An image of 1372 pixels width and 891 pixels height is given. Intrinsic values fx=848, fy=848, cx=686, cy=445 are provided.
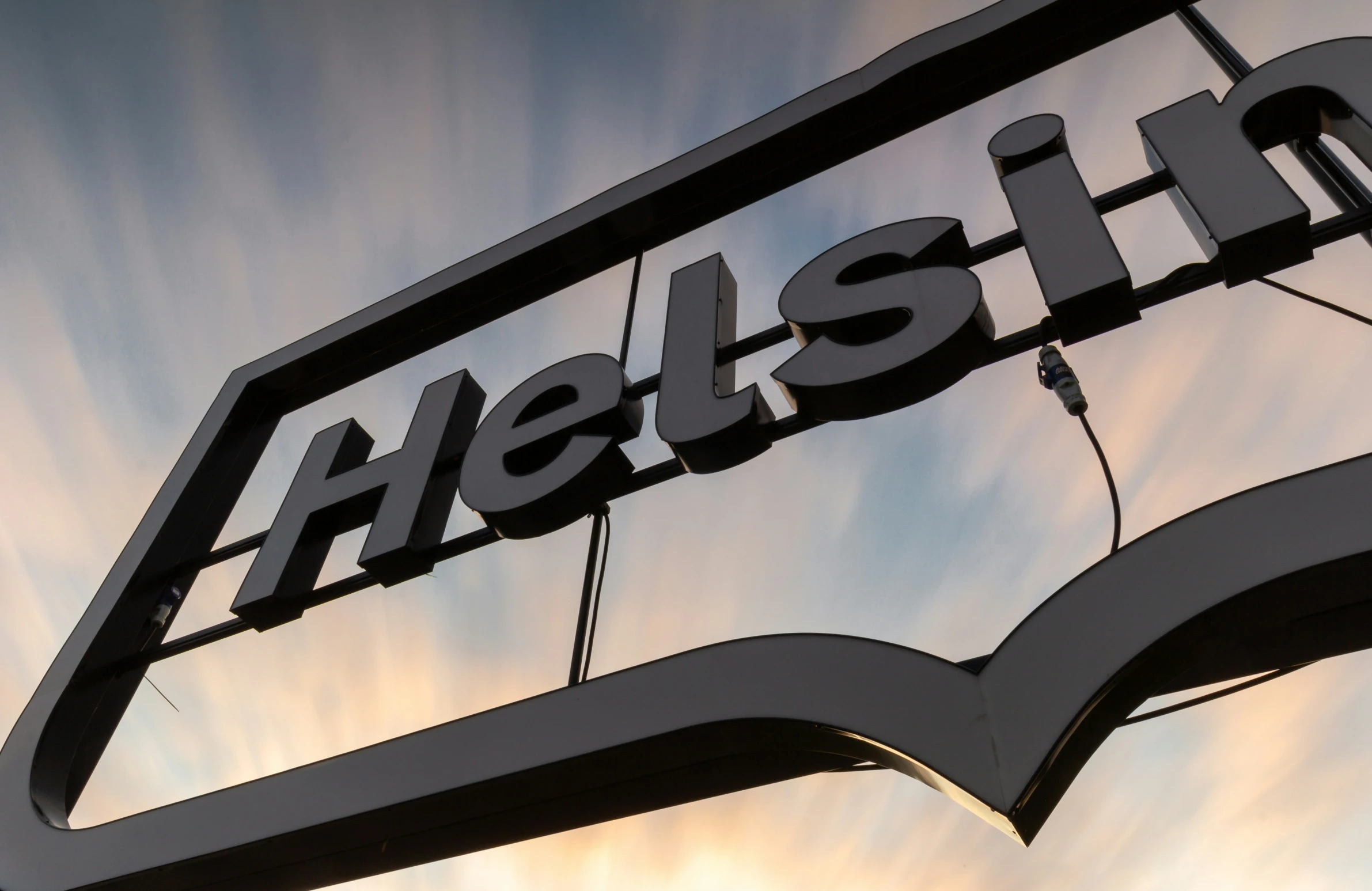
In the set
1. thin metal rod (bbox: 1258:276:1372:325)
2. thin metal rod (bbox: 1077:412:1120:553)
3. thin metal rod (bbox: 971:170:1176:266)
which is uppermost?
thin metal rod (bbox: 971:170:1176:266)

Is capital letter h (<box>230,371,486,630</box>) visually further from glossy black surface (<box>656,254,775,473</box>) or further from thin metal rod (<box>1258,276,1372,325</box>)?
thin metal rod (<box>1258,276,1372,325</box>)

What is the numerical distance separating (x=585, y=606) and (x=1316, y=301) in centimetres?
272

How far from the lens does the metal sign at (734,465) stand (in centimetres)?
201

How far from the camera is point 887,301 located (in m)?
3.32

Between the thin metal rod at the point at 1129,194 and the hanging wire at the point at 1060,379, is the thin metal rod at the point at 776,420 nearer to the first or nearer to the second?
the hanging wire at the point at 1060,379

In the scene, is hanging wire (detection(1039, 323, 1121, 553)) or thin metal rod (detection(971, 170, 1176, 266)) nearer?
hanging wire (detection(1039, 323, 1121, 553))

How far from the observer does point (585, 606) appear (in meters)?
3.24

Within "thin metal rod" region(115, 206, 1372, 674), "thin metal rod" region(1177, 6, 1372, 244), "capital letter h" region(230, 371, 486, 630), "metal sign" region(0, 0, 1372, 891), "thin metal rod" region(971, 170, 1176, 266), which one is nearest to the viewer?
"metal sign" region(0, 0, 1372, 891)

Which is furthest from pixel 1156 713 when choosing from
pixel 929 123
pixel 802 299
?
pixel 929 123

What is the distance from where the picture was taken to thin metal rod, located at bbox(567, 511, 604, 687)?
9.89 feet

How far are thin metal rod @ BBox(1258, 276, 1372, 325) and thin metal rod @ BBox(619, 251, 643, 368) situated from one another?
8.25 feet

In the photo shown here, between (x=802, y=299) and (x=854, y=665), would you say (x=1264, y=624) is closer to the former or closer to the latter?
(x=854, y=665)

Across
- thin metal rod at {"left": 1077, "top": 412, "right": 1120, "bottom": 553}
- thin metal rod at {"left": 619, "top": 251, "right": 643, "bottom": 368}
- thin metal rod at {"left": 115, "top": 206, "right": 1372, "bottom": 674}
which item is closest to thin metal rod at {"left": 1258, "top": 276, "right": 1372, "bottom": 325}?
thin metal rod at {"left": 115, "top": 206, "right": 1372, "bottom": 674}

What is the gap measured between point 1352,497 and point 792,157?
3290mm
